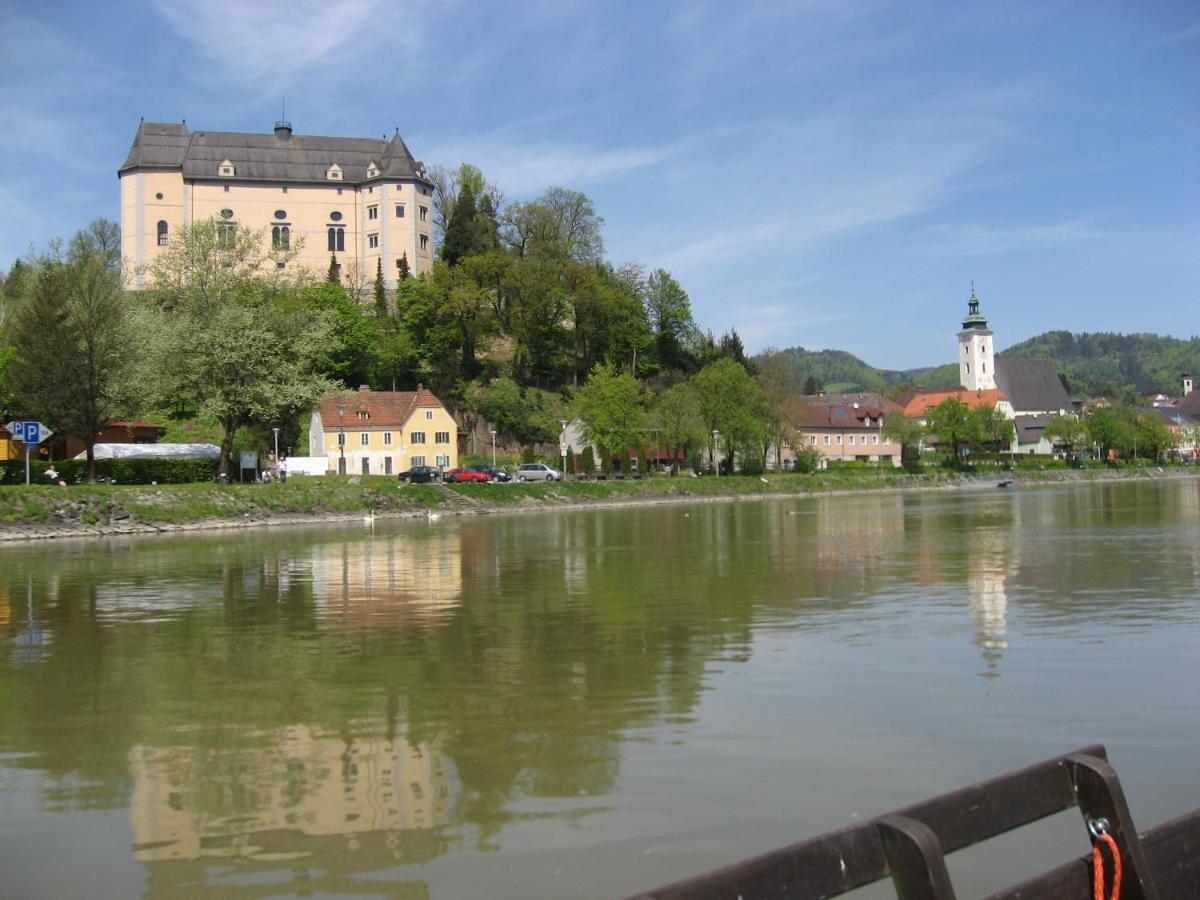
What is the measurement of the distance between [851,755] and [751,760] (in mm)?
882

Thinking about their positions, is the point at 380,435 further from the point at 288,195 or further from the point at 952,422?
the point at 952,422

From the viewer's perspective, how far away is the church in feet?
542

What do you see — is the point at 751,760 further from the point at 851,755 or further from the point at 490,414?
the point at 490,414

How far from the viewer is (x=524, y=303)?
101m

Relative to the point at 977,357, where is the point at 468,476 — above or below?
below

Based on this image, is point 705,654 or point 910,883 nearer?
point 910,883

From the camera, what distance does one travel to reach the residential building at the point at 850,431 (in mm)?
128750

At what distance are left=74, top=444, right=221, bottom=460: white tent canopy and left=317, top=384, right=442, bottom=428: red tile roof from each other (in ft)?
72.3

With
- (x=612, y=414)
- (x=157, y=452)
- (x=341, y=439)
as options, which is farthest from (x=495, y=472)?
(x=157, y=452)

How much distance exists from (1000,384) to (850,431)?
165 ft

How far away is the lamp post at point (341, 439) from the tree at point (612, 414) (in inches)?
736

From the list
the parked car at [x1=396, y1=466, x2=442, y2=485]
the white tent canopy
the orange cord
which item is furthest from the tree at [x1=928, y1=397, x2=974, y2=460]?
the orange cord

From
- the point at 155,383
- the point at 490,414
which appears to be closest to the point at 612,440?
the point at 490,414

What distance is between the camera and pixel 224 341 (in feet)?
194
